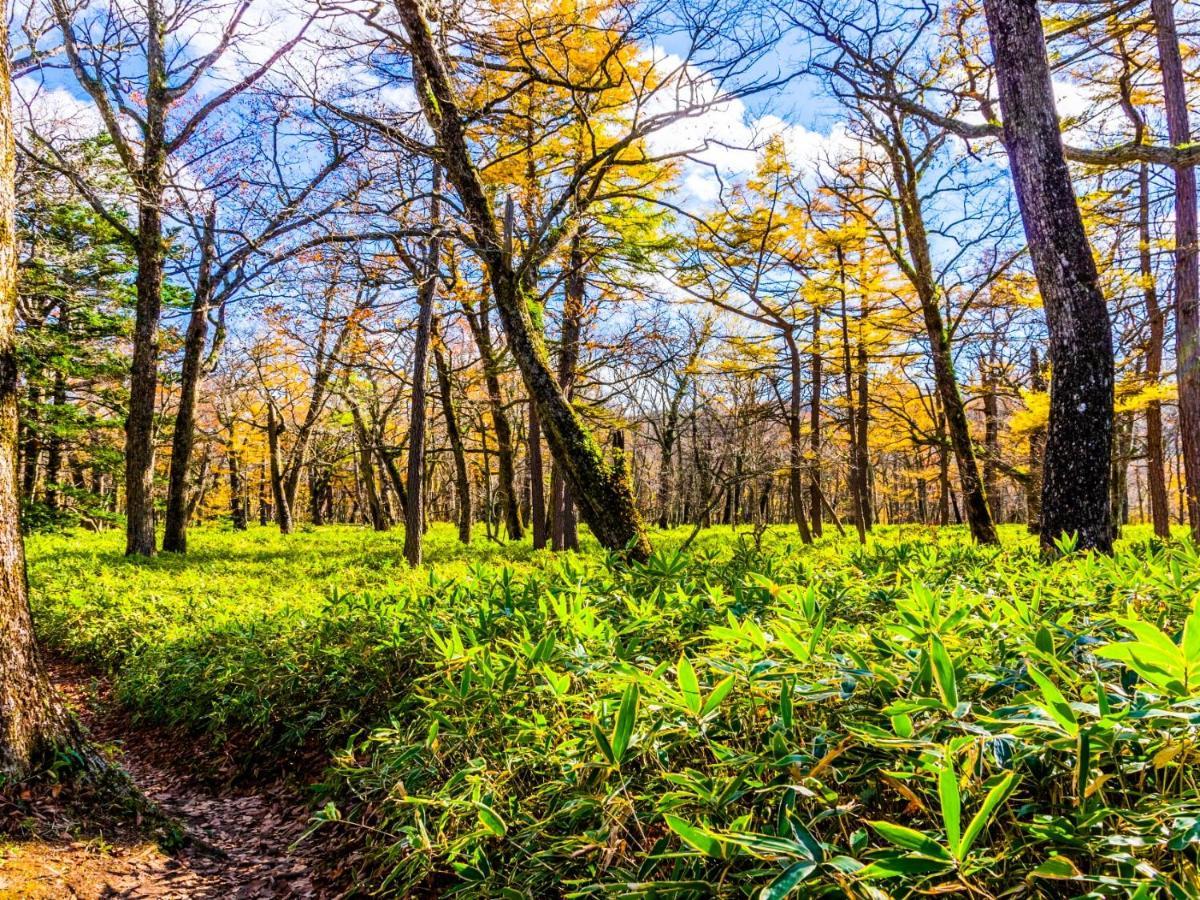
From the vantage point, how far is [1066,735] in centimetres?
113

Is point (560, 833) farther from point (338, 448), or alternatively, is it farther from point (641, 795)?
point (338, 448)

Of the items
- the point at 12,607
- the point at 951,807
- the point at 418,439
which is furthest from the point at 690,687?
the point at 418,439

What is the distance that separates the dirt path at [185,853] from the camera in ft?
8.04

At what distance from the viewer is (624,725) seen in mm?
1531

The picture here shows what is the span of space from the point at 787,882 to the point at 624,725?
0.55m

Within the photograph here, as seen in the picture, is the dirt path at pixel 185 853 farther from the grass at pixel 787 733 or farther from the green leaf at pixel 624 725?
the green leaf at pixel 624 725

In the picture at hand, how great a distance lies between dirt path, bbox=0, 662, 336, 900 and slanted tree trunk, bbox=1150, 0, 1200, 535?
1131 cm

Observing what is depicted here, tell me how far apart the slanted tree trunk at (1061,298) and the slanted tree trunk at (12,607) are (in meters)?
6.17

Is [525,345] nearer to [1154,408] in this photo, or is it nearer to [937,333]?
[937,333]

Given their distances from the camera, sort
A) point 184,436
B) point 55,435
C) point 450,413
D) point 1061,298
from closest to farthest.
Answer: point 1061,298
point 184,436
point 450,413
point 55,435

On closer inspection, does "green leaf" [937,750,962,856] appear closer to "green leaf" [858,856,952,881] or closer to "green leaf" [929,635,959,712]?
"green leaf" [858,856,952,881]

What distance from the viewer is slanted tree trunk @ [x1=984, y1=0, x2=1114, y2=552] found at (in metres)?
4.62

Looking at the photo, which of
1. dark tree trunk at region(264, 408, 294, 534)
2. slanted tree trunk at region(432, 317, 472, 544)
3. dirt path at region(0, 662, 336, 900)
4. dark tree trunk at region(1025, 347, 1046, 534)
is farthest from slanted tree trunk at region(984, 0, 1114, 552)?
dark tree trunk at region(264, 408, 294, 534)

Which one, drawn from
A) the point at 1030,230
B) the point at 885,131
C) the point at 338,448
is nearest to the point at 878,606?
the point at 1030,230
